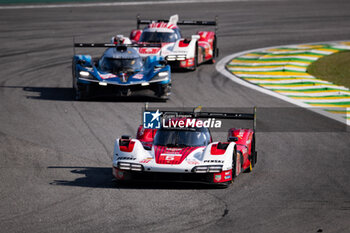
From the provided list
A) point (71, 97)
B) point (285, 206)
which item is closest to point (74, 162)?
point (285, 206)

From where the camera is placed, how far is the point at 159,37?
28062mm

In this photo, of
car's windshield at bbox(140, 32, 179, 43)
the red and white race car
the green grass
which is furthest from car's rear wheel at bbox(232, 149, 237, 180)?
car's windshield at bbox(140, 32, 179, 43)

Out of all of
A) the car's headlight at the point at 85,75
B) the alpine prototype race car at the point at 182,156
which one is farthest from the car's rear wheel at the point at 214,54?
the alpine prototype race car at the point at 182,156

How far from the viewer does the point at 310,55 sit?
3092 centimetres

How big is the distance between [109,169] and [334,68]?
15.2m

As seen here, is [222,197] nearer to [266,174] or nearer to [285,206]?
[285,206]

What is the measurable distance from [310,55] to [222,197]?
1875 cm

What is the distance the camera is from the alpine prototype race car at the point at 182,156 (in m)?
13.7

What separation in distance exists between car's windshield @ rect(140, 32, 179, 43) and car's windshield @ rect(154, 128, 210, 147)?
1329 cm

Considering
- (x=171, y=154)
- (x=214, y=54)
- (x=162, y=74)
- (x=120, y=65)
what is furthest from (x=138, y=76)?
(x=171, y=154)

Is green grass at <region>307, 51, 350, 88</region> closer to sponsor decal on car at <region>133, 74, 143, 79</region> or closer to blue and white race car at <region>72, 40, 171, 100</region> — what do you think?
blue and white race car at <region>72, 40, 171, 100</region>

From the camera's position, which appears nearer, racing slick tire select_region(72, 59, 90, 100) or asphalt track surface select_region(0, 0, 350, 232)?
asphalt track surface select_region(0, 0, 350, 232)

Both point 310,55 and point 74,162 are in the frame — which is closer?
point 74,162

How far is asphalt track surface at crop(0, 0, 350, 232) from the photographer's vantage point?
11820mm
